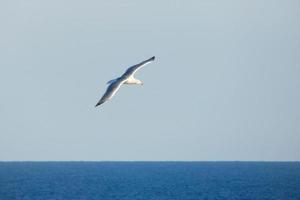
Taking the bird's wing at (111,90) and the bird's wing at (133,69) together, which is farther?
the bird's wing at (133,69)

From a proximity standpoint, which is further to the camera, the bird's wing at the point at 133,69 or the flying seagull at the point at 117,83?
the bird's wing at the point at 133,69

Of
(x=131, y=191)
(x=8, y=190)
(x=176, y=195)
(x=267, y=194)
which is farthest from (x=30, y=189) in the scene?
(x=267, y=194)

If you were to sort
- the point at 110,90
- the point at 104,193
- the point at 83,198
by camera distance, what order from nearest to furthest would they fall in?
the point at 110,90
the point at 83,198
the point at 104,193

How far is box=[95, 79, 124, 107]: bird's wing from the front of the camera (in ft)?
84.3

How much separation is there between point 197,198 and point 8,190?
30.2 meters

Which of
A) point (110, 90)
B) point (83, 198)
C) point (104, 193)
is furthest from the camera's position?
point (104, 193)

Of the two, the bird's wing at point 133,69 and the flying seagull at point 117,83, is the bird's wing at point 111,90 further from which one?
the bird's wing at point 133,69

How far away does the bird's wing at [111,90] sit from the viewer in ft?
84.3

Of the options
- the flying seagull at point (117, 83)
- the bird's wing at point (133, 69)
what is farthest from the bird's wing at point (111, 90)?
the bird's wing at point (133, 69)

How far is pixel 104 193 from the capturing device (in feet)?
361

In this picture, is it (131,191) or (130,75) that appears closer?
(130,75)

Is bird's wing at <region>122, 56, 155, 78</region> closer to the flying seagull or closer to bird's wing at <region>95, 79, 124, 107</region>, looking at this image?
the flying seagull

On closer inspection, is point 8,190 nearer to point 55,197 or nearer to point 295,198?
point 55,197

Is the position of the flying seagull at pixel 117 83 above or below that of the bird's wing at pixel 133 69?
below
